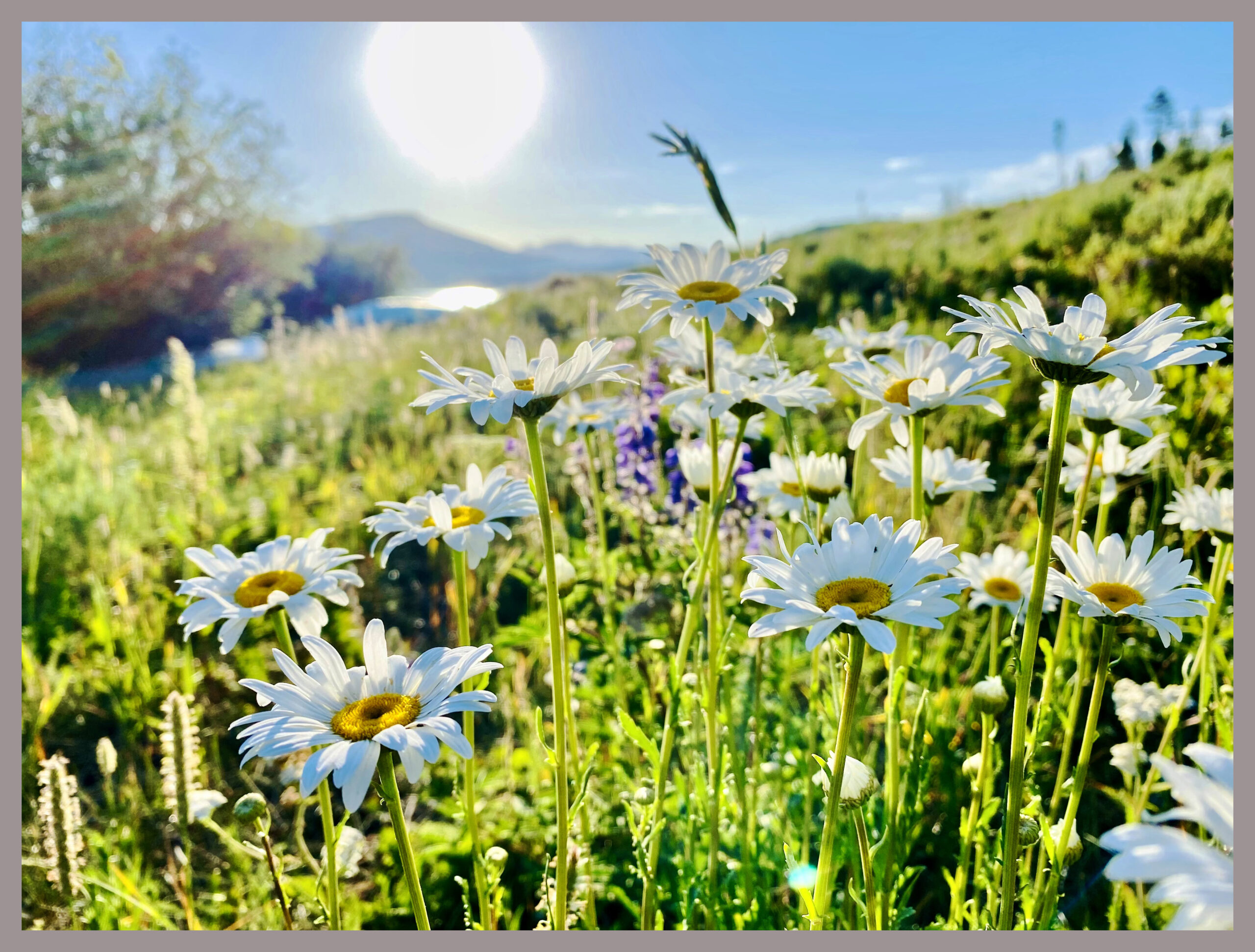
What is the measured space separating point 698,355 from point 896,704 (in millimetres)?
697

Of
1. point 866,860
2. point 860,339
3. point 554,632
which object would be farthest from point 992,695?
point 860,339

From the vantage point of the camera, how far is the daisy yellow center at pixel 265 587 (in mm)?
1146

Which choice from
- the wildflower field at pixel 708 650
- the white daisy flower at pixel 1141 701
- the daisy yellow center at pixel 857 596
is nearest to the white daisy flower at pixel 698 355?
the wildflower field at pixel 708 650

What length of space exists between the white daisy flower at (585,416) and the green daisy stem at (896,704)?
0.65 meters

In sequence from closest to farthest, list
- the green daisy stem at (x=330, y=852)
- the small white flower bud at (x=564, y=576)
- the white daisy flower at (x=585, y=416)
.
A: 1. the green daisy stem at (x=330, y=852)
2. the small white flower bud at (x=564, y=576)
3. the white daisy flower at (x=585, y=416)

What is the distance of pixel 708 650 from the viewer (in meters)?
1.21

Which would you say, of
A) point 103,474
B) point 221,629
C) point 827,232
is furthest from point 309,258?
point 221,629

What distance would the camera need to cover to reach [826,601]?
34.0 inches

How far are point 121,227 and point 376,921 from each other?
212 inches

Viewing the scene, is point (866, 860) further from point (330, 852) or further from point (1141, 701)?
point (1141, 701)

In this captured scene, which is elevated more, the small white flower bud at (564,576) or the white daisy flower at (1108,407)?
the white daisy flower at (1108,407)

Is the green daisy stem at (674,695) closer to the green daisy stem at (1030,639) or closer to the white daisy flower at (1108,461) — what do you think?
the green daisy stem at (1030,639)

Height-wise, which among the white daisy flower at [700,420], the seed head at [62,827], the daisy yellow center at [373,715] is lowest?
the seed head at [62,827]

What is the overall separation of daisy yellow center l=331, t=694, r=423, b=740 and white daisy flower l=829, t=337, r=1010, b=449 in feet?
2.39
